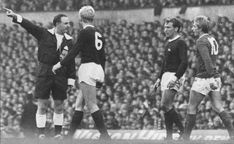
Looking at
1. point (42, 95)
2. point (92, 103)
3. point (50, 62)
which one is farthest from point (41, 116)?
point (92, 103)

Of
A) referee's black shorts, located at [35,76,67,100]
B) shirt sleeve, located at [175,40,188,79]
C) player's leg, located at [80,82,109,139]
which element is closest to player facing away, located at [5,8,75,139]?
referee's black shorts, located at [35,76,67,100]

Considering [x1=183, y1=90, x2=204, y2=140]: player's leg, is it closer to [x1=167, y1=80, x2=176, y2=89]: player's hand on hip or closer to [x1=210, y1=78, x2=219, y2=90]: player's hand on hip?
[x1=210, y1=78, x2=219, y2=90]: player's hand on hip

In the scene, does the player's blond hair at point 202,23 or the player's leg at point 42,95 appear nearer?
the player's blond hair at point 202,23

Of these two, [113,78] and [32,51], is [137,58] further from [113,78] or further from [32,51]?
[32,51]

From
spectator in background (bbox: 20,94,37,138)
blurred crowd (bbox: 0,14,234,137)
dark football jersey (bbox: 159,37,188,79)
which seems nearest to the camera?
dark football jersey (bbox: 159,37,188,79)

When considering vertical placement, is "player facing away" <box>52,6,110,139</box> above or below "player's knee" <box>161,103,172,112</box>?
above

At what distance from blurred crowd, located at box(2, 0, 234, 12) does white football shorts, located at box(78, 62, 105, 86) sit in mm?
16840

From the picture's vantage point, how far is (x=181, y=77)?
48.0ft

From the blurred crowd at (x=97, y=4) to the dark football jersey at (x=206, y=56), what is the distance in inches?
622

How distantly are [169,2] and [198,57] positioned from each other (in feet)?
56.3

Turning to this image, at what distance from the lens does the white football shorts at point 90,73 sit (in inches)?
520

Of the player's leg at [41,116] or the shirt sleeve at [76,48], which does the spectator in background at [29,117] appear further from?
the shirt sleeve at [76,48]

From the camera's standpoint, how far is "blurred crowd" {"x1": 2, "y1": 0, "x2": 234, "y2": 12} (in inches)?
1187

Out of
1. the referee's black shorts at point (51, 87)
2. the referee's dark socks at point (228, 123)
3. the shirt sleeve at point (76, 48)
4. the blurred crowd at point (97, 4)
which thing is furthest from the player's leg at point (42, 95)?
the blurred crowd at point (97, 4)
